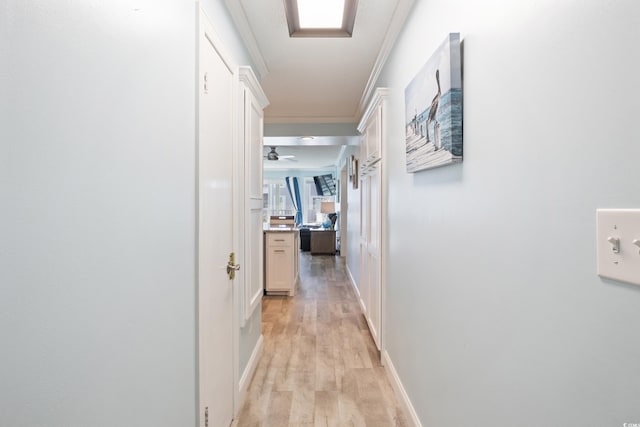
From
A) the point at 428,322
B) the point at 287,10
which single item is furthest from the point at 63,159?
the point at 287,10

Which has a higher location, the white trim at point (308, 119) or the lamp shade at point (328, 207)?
the white trim at point (308, 119)

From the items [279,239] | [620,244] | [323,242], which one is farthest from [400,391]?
[323,242]

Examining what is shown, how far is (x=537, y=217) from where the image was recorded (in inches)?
31.9

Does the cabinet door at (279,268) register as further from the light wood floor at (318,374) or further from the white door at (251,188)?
the white door at (251,188)

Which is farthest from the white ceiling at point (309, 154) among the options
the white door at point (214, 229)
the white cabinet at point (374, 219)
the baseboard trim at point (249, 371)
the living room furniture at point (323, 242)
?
the white door at point (214, 229)

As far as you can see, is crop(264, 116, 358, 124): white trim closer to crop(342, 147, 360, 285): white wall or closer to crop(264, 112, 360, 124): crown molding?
crop(264, 112, 360, 124): crown molding

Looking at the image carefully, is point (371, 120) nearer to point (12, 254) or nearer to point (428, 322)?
point (428, 322)

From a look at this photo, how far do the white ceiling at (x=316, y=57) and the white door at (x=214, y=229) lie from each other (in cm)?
55

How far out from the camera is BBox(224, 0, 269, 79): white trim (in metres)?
1.94

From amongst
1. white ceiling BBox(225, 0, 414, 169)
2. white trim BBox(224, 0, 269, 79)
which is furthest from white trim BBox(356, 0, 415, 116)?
white trim BBox(224, 0, 269, 79)

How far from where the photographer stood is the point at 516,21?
89cm

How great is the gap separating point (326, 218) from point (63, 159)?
10098 mm

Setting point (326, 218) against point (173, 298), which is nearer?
point (173, 298)

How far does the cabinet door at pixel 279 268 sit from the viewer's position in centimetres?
470
